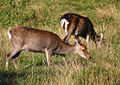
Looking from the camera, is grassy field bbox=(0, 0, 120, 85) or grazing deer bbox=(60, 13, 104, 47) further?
grazing deer bbox=(60, 13, 104, 47)

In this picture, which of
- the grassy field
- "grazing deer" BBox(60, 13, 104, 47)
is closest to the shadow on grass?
the grassy field

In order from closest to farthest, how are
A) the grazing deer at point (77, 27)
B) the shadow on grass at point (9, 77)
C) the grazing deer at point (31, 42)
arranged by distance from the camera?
the shadow on grass at point (9, 77) < the grazing deer at point (31, 42) < the grazing deer at point (77, 27)

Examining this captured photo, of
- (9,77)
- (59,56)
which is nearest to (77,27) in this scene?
(59,56)

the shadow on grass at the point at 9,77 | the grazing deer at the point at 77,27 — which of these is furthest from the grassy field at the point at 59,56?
the grazing deer at the point at 77,27

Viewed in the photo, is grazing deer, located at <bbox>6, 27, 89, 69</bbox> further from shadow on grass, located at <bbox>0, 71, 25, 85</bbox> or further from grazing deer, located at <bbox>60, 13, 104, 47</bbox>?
grazing deer, located at <bbox>60, 13, 104, 47</bbox>

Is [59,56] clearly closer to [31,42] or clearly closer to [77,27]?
[31,42]

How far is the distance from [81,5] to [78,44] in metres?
8.46

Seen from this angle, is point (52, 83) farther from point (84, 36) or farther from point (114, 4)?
point (114, 4)

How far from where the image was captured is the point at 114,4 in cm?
2073

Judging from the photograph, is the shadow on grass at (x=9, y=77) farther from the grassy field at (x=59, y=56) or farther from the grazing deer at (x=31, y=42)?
the grazing deer at (x=31, y=42)

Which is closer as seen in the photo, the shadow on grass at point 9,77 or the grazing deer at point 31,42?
the shadow on grass at point 9,77

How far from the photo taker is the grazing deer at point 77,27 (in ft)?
Result: 49.0

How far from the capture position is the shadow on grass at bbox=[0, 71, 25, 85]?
9367mm

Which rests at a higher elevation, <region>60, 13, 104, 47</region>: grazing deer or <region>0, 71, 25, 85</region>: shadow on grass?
<region>0, 71, 25, 85</region>: shadow on grass
